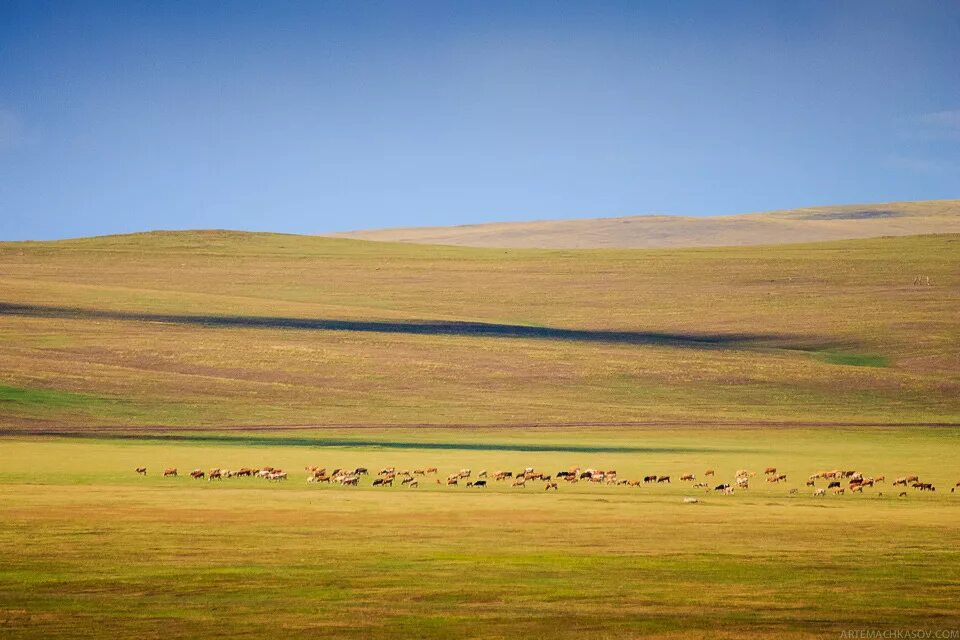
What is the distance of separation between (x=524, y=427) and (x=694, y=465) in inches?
499

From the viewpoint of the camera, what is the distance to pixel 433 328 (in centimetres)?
6781

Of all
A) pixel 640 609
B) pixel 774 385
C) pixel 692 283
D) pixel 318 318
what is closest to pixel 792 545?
pixel 640 609

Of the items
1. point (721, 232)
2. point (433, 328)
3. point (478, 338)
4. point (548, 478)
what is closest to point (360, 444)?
point (548, 478)

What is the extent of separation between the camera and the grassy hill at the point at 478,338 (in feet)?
163

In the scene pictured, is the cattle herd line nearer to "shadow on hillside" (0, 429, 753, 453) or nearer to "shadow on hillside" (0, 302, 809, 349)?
"shadow on hillside" (0, 429, 753, 453)

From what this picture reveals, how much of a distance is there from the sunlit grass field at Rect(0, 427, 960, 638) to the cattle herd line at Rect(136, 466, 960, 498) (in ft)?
1.30

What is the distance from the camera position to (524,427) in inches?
1752

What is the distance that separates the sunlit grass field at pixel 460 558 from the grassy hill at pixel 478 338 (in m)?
18.9

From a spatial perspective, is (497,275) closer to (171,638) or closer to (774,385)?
(774,385)

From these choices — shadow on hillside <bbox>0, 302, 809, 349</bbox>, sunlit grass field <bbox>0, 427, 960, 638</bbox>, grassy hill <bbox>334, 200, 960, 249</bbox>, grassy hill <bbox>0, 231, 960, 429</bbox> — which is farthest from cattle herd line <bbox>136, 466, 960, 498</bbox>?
grassy hill <bbox>334, 200, 960, 249</bbox>

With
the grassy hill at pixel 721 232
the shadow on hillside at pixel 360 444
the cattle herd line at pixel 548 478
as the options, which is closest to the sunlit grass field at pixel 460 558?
the cattle herd line at pixel 548 478

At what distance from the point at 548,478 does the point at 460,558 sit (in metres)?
11.4

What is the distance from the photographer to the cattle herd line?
89.5 feet

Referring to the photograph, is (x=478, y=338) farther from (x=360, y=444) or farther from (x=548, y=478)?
(x=548, y=478)
